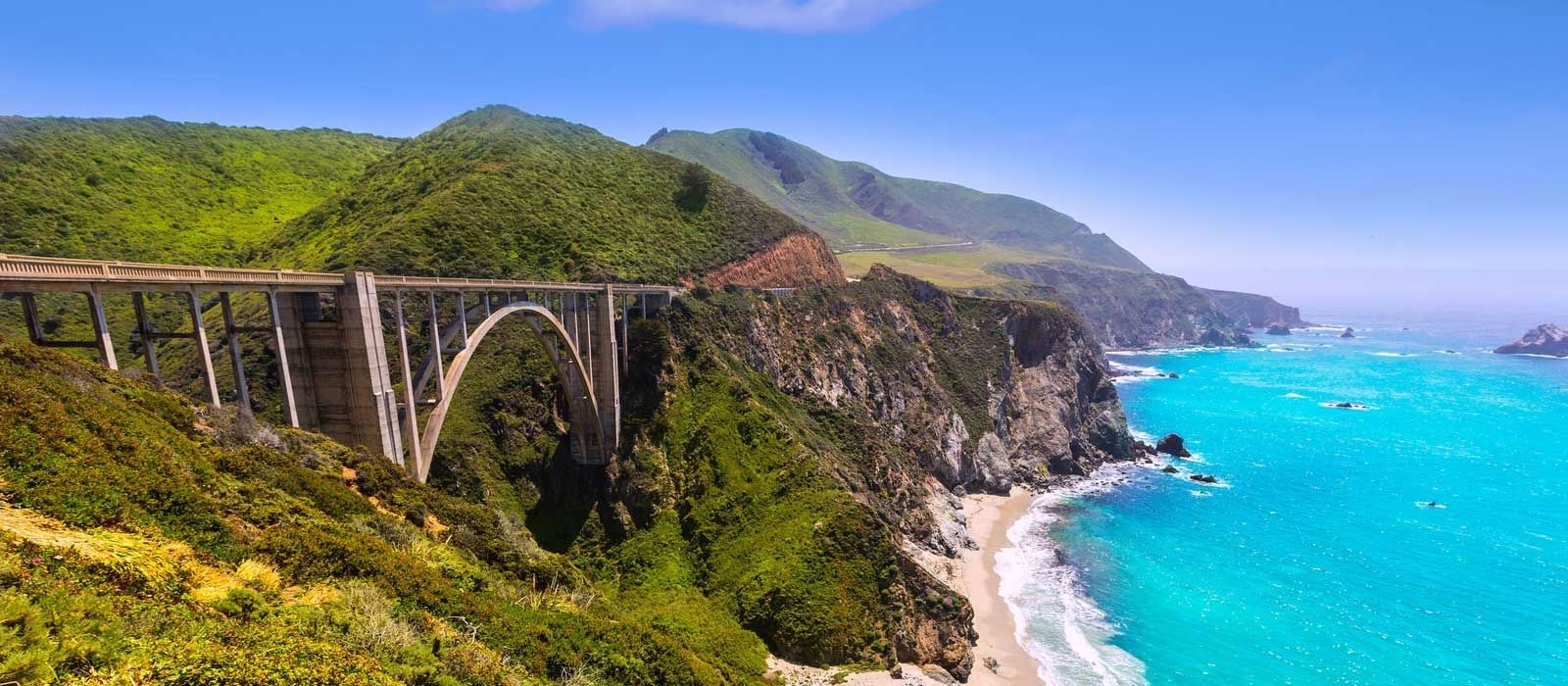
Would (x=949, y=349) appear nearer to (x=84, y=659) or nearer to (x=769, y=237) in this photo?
(x=769, y=237)

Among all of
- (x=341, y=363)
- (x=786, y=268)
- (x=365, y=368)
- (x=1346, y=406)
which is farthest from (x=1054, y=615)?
(x=1346, y=406)

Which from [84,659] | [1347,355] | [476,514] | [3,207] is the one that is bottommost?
[1347,355]

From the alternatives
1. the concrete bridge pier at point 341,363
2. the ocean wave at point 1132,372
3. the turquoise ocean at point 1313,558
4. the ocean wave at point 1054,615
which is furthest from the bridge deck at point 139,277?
the ocean wave at point 1132,372

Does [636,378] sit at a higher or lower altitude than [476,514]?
higher

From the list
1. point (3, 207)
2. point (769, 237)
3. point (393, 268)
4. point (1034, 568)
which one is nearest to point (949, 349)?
point (769, 237)

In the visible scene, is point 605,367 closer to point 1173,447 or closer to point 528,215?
point 528,215

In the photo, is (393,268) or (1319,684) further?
(393,268)

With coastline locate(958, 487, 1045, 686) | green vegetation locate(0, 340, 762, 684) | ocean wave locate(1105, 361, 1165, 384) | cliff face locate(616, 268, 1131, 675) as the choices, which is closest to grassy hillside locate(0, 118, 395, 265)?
cliff face locate(616, 268, 1131, 675)

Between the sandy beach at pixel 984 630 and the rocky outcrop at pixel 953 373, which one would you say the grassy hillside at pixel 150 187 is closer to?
the rocky outcrop at pixel 953 373
